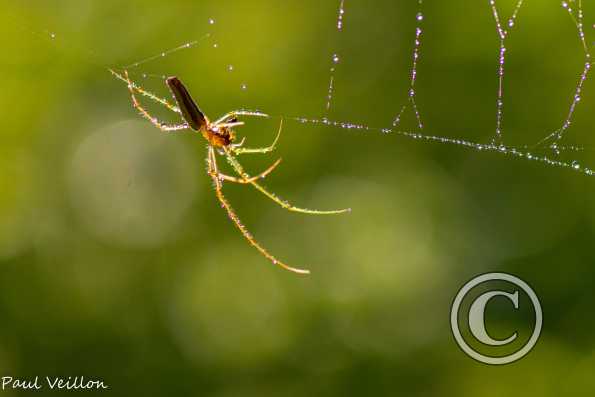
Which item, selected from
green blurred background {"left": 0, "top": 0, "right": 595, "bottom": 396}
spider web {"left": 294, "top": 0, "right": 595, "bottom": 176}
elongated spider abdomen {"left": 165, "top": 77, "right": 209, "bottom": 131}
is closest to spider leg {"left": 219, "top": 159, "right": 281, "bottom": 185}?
elongated spider abdomen {"left": 165, "top": 77, "right": 209, "bottom": 131}

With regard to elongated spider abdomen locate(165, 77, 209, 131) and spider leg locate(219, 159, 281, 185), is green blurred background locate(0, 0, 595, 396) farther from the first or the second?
elongated spider abdomen locate(165, 77, 209, 131)

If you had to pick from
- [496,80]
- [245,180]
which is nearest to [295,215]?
[496,80]

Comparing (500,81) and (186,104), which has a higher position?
(500,81)

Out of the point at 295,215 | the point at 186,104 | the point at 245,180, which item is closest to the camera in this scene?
the point at 186,104

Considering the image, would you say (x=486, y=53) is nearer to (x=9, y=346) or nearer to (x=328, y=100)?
(x=328, y=100)

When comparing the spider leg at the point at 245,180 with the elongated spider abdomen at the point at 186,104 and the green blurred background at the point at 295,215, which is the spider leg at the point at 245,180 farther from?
the green blurred background at the point at 295,215

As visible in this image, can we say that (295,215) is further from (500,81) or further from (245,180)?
(245,180)

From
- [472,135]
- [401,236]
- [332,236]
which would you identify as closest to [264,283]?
[332,236]
